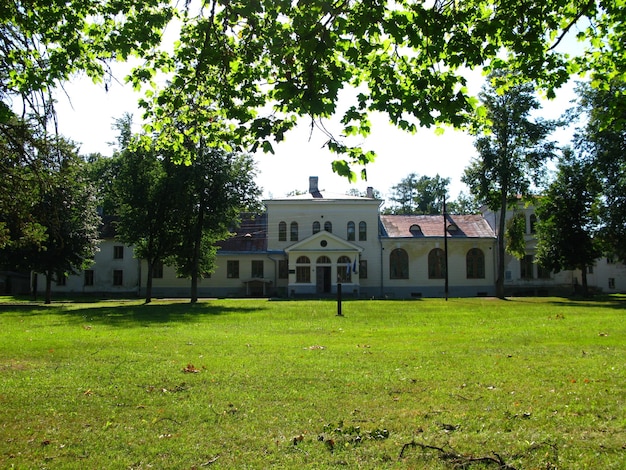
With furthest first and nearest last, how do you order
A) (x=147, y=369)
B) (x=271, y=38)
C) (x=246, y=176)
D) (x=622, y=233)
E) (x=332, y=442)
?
1. (x=246, y=176)
2. (x=622, y=233)
3. (x=147, y=369)
4. (x=271, y=38)
5. (x=332, y=442)

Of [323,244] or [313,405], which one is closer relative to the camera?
[313,405]

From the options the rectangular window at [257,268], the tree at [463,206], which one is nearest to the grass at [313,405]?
the rectangular window at [257,268]

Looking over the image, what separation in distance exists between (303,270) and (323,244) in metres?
2.99

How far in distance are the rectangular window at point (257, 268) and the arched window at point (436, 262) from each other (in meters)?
16.1

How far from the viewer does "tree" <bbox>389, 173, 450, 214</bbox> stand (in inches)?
3524

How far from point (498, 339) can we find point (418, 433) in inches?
352

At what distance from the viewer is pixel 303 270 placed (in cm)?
5031

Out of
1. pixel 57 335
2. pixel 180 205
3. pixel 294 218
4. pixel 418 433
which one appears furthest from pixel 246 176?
pixel 418 433

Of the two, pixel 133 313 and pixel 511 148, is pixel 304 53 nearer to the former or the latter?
pixel 133 313

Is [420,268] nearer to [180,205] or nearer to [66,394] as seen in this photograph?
[180,205]

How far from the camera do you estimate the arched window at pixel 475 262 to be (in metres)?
53.2

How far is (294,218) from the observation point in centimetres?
5334

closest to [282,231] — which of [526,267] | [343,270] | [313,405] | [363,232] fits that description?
[343,270]

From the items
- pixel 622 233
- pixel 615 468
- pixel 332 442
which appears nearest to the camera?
pixel 615 468
